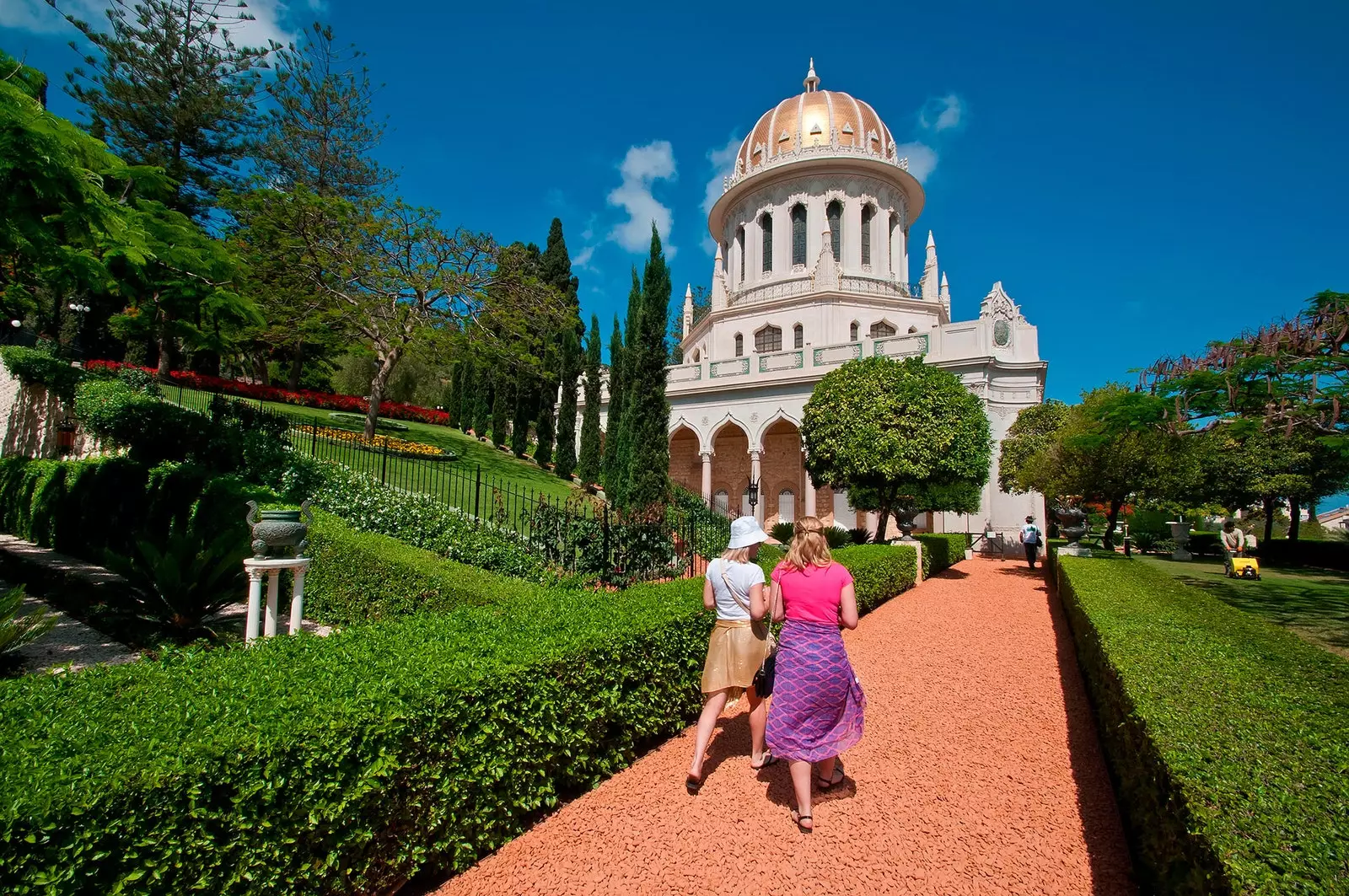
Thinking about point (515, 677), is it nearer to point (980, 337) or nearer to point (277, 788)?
point (277, 788)

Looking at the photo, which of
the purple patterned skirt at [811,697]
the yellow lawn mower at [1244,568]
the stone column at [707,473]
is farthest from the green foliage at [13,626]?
the stone column at [707,473]

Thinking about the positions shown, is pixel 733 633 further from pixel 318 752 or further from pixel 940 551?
pixel 940 551

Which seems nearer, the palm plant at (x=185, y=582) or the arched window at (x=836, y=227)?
the palm plant at (x=185, y=582)

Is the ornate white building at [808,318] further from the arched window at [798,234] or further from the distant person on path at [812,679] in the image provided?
the distant person on path at [812,679]

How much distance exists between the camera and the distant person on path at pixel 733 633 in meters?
4.04

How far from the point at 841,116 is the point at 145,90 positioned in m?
32.9

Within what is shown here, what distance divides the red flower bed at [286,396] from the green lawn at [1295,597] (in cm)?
2780

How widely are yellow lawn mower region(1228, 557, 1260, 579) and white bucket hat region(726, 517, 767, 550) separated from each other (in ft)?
55.0

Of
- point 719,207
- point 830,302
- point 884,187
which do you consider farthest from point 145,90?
point 884,187

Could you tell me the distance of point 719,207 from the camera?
36.2m

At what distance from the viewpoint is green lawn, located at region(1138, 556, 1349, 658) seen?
823cm

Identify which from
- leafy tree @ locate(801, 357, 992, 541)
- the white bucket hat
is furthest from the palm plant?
leafy tree @ locate(801, 357, 992, 541)

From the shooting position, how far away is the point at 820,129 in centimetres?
3294

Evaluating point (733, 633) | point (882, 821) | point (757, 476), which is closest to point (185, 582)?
point (733, 633)
